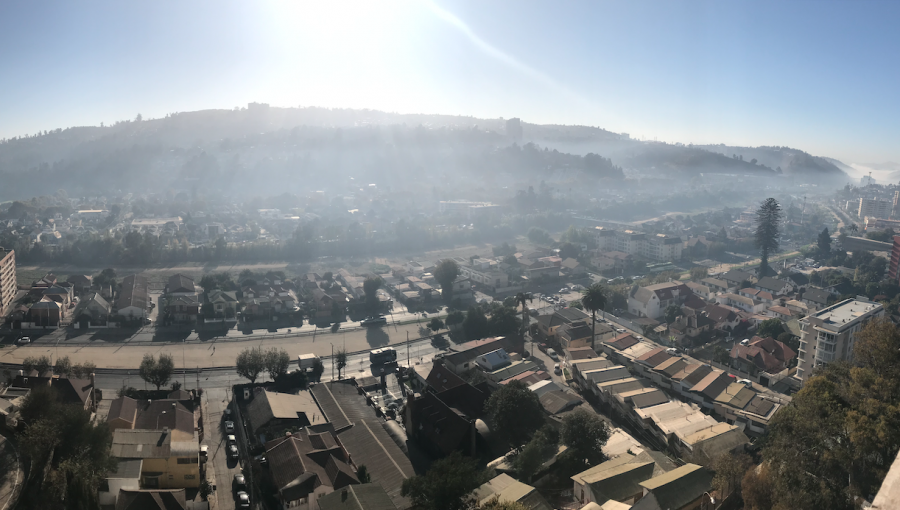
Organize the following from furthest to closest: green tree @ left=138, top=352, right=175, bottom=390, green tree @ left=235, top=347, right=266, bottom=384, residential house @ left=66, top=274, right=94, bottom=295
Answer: residential house @ left=66, top=274, right=94, bottom=295
green tree @ left=235, top=347, right=266, bottom=384
green tree @ left=138, top=352, right=175, bottom=390

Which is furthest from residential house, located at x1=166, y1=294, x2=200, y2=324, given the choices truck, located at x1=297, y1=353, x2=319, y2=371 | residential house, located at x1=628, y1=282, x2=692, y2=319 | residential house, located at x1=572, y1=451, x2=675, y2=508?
residential house, located at x1=628, y1=282, x2=692, y2=319

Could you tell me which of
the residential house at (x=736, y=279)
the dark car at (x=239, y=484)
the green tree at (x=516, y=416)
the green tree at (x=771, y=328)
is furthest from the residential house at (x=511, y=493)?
the residential house at (x=736, y=279)

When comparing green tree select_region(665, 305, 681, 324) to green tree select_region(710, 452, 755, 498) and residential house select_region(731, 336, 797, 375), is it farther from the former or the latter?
green tree select_region(710, 452, 755, 498)

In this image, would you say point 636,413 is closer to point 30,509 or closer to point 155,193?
point 30,509

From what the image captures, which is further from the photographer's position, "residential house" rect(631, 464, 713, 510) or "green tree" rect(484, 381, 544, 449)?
"green tree" rect(484, 381, 544, 449)

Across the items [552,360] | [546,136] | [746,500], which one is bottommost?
[552,360]

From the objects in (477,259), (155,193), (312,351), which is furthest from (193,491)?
(155,193)

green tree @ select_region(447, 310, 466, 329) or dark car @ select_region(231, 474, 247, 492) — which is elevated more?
green tree @ select_region(447, 310, 466, 329)
